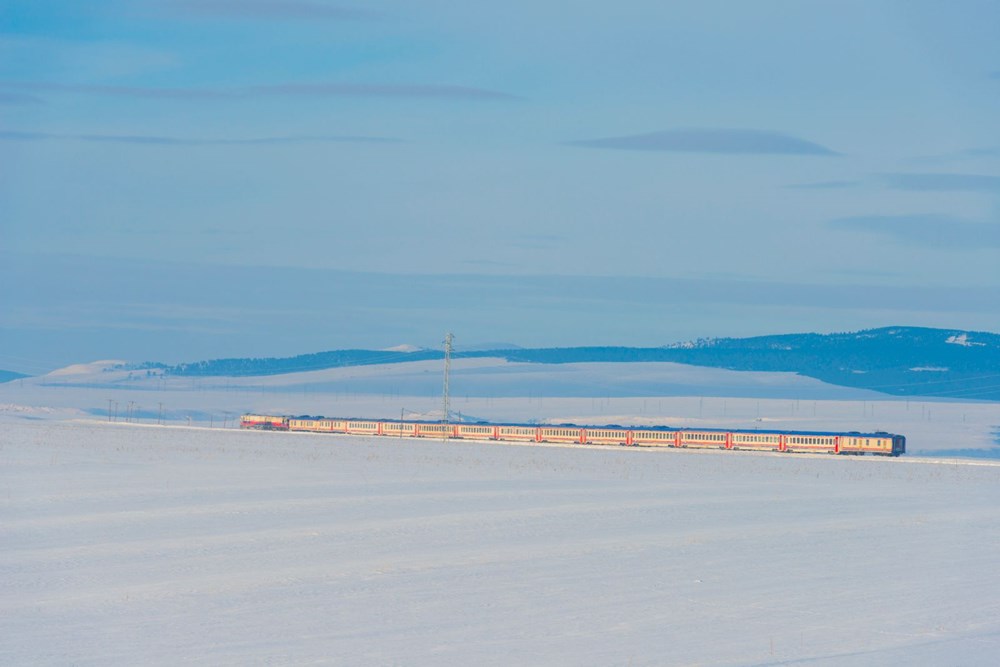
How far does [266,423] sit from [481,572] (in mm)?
89665

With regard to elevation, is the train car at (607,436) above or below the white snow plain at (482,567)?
above

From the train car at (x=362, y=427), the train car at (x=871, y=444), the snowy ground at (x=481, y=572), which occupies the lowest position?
the snowy ground at (x=481, y=572)

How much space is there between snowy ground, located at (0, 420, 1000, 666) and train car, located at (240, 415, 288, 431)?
6742 cm

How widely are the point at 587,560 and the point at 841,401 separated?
572ft

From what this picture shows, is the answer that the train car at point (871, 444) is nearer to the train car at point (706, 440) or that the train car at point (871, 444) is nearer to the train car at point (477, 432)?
the train car at point (706, 440)

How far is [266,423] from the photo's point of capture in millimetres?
109000

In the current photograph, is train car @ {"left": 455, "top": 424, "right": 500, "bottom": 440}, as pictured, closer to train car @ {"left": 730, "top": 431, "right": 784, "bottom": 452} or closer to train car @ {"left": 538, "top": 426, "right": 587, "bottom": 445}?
train car @ {"left": 538, "top": 426, "right": 587, "bottom": 445}

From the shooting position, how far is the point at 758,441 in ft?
255

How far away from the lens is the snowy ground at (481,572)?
16.1 meters

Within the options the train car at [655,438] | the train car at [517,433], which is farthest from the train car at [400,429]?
the train car at [655,438]

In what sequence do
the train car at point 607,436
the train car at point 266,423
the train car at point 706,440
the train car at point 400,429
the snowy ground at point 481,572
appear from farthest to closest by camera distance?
the train car at point 266,423 → the train car at point 400,429 → the train car at point 607,436 → the train car at point 706,440 → the snowy ground at point 481,572

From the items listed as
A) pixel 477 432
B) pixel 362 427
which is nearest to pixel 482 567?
pixel 477 432

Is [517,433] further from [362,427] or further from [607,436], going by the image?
[362,427]

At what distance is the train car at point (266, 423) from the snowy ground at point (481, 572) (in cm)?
6742
